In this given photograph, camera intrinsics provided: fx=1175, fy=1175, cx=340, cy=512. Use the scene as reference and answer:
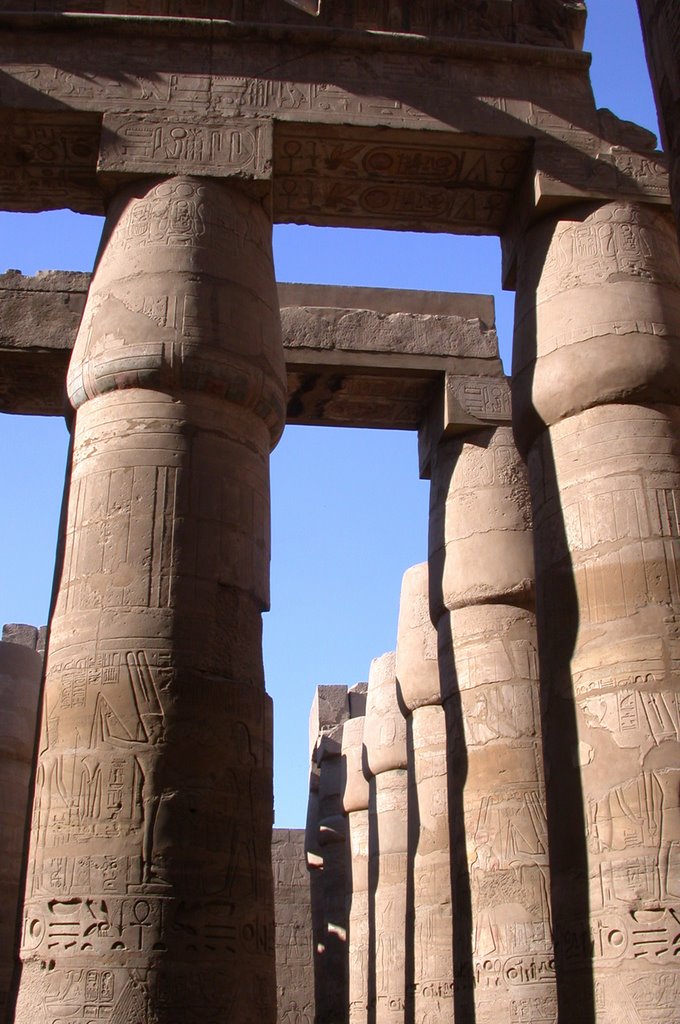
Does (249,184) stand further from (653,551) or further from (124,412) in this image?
(653,551)

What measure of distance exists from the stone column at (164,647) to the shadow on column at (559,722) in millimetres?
1589

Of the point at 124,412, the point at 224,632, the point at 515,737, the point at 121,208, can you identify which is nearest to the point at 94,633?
the point at 224,632

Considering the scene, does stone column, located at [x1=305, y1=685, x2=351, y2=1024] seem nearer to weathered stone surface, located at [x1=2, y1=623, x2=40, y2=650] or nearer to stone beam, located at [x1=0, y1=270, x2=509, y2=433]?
weathered stone surface, located at [x1=2, y1=623, x2=40, y2=650]

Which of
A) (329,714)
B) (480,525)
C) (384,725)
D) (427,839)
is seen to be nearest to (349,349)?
(480,525)

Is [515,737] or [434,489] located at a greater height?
[434,489]

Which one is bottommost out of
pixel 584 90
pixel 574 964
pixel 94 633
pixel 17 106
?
pixel 574 964

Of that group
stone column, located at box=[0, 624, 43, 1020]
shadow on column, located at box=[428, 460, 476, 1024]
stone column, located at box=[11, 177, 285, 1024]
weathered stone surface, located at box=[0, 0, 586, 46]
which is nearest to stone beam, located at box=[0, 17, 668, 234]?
weathered stone surface, located at box=[0, 0, 586, 46]

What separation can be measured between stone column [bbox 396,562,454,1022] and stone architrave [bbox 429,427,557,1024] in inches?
48.4

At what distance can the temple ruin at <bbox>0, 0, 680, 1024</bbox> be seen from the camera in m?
6.01

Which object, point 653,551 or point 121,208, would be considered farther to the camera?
point 121,208

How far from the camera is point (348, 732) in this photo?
18984 millimetres

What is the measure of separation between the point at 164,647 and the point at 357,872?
1186 cm

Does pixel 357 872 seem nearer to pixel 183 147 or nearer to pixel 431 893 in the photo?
pixel 431 893

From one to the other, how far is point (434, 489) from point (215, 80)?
4.59 meters
